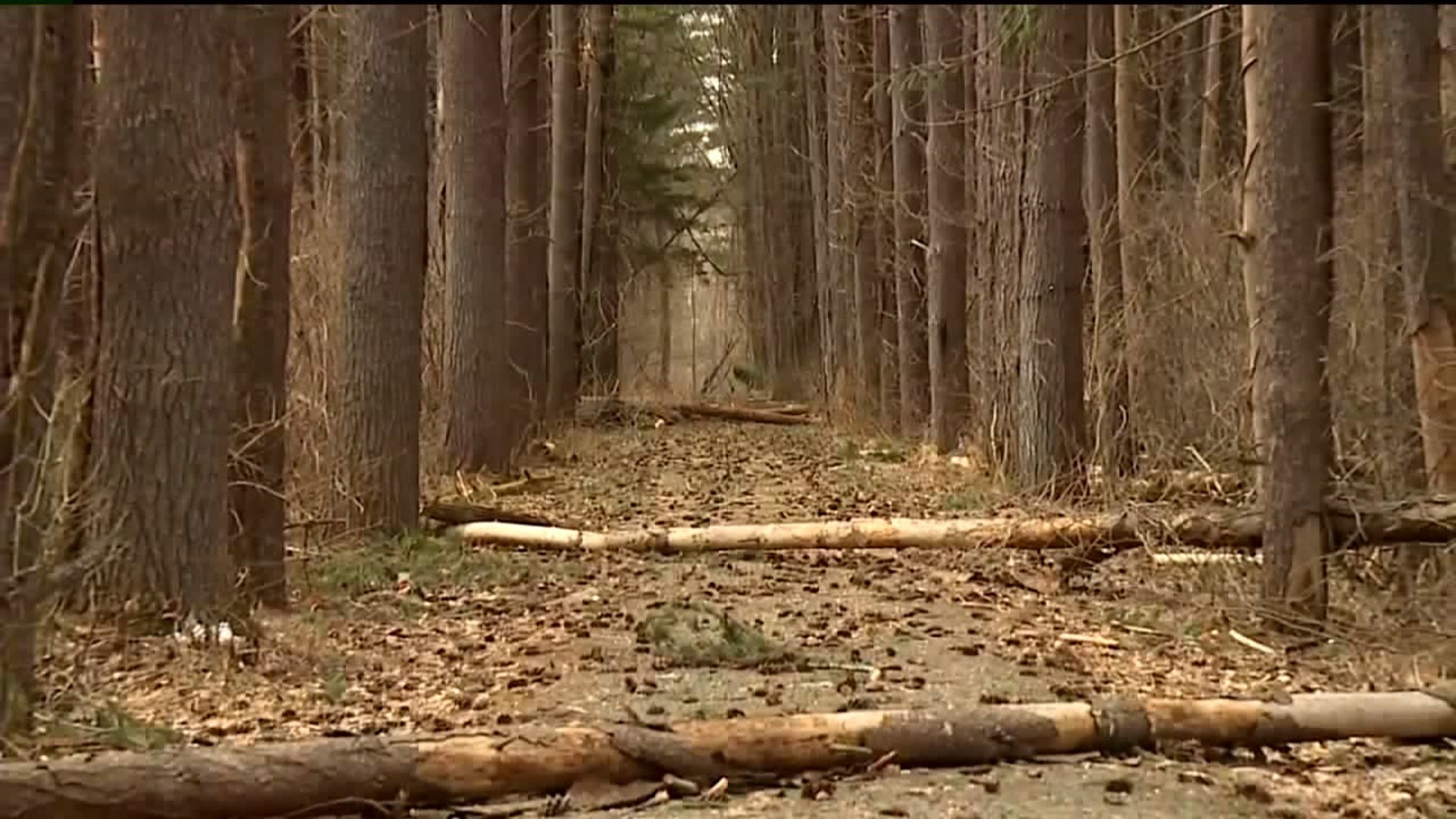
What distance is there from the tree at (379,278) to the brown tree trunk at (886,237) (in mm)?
10101

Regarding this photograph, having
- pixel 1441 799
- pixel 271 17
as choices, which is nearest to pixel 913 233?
pixel 1441 799

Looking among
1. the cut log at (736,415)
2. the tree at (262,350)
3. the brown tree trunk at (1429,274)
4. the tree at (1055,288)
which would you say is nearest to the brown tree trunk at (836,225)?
the cut log at (736,415)

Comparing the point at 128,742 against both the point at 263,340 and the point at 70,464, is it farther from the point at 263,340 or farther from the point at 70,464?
the point at 263,340

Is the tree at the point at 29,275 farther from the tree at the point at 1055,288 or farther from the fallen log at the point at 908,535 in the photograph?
the tree at the point at 1055,288

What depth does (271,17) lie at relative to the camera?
2279 millimetres

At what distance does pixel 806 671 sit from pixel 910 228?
13378mm

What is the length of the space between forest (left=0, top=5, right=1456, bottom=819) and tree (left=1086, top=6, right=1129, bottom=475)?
0.04 meters

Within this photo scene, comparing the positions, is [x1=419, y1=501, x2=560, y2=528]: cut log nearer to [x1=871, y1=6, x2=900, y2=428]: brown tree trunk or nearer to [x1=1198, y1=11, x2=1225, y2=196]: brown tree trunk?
[x1=1198, y1=11, x2=1225, y2=196]: brown tree trunk

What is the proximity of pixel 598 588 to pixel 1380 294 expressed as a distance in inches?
188

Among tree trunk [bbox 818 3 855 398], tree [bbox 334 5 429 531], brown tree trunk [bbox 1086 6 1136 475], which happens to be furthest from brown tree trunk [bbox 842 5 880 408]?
tree [bbox 334 5 429 531]

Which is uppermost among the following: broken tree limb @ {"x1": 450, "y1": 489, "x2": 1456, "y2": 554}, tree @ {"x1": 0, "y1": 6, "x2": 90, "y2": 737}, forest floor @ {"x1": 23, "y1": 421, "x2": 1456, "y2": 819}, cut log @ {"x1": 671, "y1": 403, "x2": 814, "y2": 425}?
tree @ {"x1": 0, "y1": 6, "x2": 90, "y2": 737}

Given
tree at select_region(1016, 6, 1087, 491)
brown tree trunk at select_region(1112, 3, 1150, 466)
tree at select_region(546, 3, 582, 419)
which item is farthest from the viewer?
tree at select_region(546, 3, 582, 419)

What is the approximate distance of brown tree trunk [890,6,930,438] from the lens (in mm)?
18594

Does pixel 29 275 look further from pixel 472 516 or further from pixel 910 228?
pixel 910 228
